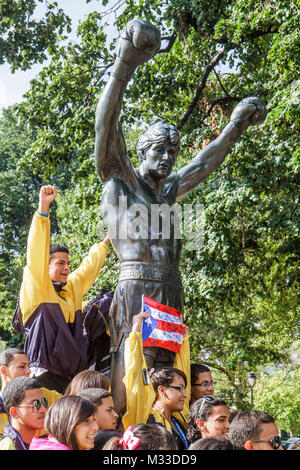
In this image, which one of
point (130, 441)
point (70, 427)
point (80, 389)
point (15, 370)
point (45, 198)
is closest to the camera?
point (130, 441)

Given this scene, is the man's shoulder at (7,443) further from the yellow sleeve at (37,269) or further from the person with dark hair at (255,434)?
the person with dark hair at (255,434)

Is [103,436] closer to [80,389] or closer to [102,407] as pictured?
[102,407]

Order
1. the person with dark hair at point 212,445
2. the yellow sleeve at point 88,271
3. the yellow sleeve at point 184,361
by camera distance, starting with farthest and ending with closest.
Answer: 1. the yellow sleeve at point 88,271
2. the yellow sleeve at point 184,361
3. the person with dark hair at point 212,445

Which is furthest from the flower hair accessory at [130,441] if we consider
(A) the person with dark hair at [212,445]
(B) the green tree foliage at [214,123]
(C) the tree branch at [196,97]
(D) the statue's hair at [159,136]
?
(C) the tree branch at [196,97]

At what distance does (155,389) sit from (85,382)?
446 mm

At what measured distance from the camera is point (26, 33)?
38.1 feet

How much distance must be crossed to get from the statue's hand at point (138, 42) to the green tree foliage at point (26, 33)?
8.11 metres

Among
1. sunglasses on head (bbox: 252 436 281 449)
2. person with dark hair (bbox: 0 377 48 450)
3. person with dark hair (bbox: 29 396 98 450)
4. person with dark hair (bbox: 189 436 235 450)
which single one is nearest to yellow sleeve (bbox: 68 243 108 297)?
person with dark hair (bbox: 0 377 48 450)

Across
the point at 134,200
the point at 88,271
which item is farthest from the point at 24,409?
the point at 134,200

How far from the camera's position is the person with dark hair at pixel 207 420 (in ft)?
12.4

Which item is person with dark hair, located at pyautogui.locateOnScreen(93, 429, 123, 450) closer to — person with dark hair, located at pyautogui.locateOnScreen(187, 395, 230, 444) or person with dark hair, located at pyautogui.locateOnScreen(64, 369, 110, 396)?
person with dark hair, located at pyautogui.locateOnScreen(64, 369, 110, 396)

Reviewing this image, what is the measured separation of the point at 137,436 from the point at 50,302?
1629mm
